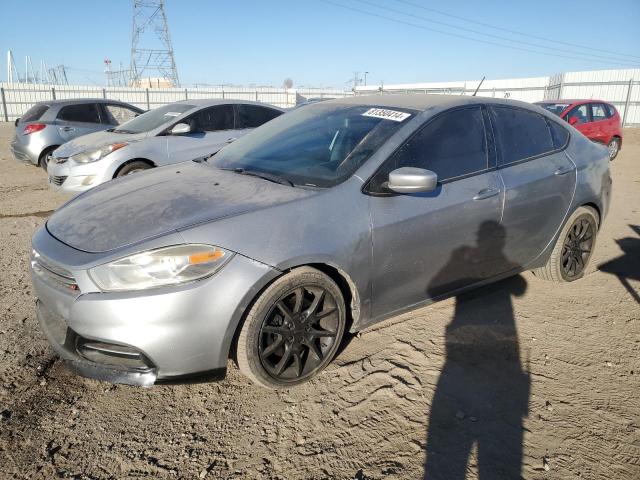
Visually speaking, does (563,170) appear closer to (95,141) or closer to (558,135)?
(558,135)

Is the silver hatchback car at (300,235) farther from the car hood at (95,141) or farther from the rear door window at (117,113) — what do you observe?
the rear door window at (117,113)

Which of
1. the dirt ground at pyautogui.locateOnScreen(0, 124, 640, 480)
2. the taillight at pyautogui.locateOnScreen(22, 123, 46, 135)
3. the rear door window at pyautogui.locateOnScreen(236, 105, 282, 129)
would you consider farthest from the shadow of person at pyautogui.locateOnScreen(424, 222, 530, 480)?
the taillight at pyautogui.locateOnScreen(22, 123, 46, 135)

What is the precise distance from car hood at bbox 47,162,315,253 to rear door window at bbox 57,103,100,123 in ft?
24.9

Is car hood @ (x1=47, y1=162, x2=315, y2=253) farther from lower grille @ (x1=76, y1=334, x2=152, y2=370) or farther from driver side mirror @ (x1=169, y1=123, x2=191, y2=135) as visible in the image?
driver side mirror @ (x1=169, y1=123, x2=191, y2=135)

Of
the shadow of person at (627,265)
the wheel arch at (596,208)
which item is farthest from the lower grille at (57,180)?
the shadow of person at (627,265)

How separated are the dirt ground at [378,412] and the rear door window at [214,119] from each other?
4121 millimetres

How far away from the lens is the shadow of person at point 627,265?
431cm

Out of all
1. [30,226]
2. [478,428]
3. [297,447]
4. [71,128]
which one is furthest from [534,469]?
[71,128]

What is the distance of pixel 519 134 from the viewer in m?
3.66

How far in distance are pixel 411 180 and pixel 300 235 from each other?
2.32ft

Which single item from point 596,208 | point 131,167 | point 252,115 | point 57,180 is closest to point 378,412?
point 596,208

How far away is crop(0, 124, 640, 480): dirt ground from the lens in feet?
7.00

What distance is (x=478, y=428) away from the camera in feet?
7.78

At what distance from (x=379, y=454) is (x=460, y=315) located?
1.65m
